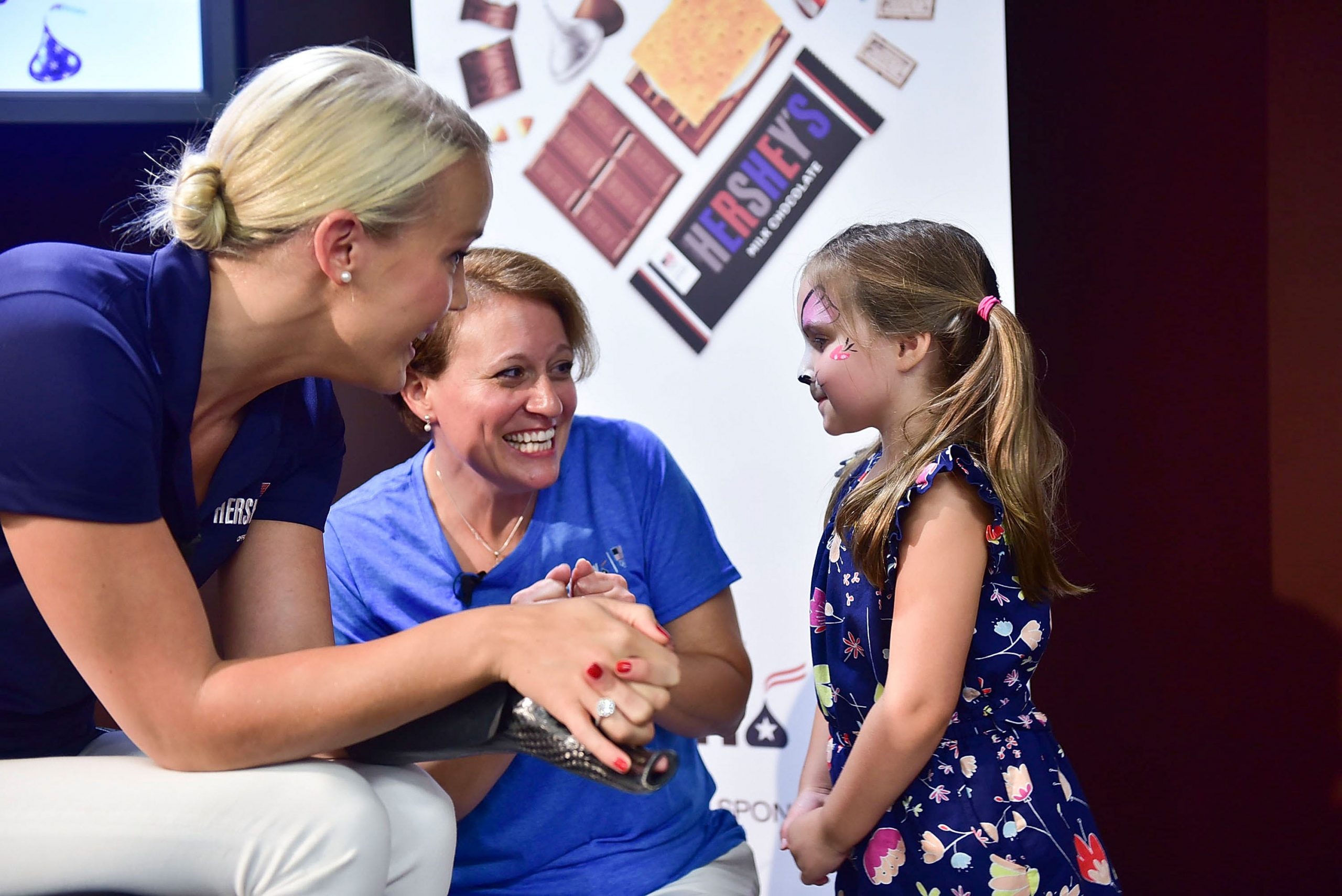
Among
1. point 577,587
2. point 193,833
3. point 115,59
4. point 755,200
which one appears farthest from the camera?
point 115,59

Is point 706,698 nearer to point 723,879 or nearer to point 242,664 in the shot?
point 723,879

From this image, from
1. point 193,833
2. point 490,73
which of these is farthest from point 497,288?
point 193,833

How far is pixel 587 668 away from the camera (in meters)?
1.01

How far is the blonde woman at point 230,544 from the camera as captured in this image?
3.30ft

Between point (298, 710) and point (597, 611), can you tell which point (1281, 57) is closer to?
point (597, 611)

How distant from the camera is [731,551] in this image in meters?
2.30

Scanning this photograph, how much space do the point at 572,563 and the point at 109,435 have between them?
85 centimetres

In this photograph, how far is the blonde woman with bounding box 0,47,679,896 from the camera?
1.00 meters

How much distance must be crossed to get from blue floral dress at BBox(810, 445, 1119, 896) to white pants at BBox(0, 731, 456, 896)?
84cm

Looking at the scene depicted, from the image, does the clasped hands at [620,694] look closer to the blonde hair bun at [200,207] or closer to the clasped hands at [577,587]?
the clasped hands at [577,587]

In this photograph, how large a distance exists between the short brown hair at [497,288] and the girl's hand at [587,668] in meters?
0.83

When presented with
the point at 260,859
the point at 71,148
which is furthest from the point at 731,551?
the point at 71,148

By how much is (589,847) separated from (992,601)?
0.67m

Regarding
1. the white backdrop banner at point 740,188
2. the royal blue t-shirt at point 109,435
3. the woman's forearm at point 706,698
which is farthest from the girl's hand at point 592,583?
the white backdrop banner at point 740,188
